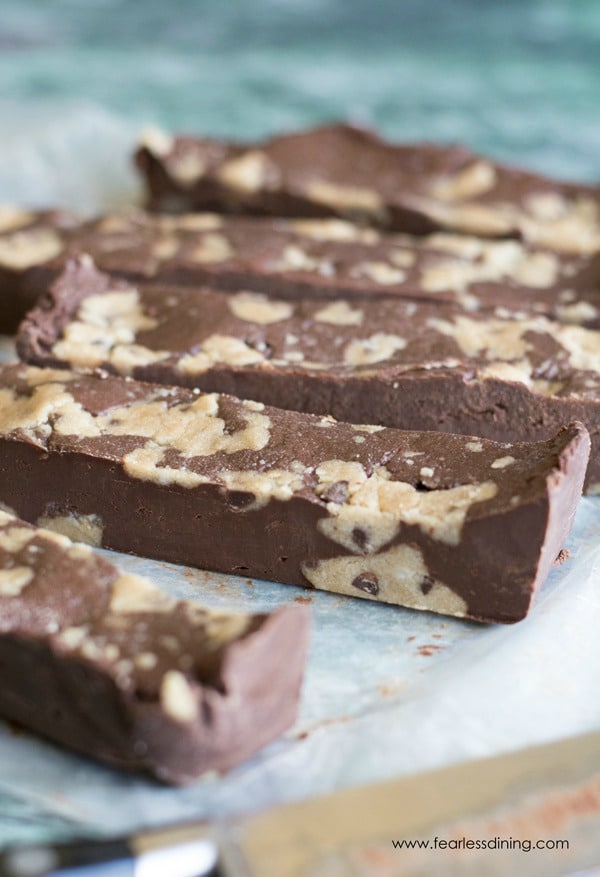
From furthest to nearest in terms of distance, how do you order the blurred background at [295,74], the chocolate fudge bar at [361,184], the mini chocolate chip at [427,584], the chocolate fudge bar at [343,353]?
1. the blurred background at [295,74]
2. the chocolate fudge bar at [361,184]
3. the chocolate fudge bar at [343,353]
4. the mini chocolate chip at [427,584]

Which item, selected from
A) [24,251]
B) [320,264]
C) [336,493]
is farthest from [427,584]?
[24,251]

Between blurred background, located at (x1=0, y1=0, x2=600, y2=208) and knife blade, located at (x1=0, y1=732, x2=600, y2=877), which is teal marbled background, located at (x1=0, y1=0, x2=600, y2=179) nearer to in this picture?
blurred background, located at (x1=0, y1=0, x2=600, y2=208)

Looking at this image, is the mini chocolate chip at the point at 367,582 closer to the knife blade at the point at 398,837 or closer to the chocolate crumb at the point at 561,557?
the chocolate crumb at the point at 561,557

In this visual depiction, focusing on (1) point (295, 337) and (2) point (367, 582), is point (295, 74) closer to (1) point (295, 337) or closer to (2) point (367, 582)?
(1) point (295, 337)

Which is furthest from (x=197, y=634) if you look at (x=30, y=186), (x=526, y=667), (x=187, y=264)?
(x=30, y=186)

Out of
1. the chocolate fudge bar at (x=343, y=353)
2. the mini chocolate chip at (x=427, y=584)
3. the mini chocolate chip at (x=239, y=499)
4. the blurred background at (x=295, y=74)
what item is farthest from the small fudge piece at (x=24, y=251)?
the mini chocolate chip at (x=427, y=584)

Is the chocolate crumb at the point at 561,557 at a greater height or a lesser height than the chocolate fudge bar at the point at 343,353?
lesser
